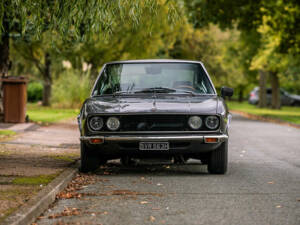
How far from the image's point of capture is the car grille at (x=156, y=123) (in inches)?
327

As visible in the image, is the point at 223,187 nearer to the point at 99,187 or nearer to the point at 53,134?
the point at 99,187

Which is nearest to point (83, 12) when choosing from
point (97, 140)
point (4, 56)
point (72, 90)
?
point (97, 140)

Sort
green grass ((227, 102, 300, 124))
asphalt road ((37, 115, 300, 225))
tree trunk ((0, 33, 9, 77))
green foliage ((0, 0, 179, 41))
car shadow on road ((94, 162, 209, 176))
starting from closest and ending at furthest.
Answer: asphalt road ((37, 115, 300, 225))
green foliage ((0, 0, 179, 41))
car shadow on road ((94, 162, 209, 176))
tree trunk ((0, 33, 9, 77))
green grass ((227, 102, 300, 124))

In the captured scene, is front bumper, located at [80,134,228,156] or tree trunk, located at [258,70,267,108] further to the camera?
tree trunk, located at [258,70,267,108]

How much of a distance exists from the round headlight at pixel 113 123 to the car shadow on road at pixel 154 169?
0.84 m

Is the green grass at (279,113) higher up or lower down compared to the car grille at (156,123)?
lower down

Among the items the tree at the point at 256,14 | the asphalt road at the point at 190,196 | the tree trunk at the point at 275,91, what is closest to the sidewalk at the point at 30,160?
the asphalt road at the point at 190,196

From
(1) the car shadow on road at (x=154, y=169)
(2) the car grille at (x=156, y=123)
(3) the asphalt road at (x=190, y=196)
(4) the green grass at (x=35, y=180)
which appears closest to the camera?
(3) the asphalt road at (x=190, y=196)

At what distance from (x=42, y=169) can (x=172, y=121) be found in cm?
195

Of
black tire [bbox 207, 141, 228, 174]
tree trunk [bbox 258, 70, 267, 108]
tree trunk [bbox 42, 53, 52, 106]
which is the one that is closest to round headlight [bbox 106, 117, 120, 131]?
black tire [bbox 207, 141, 228, 174]

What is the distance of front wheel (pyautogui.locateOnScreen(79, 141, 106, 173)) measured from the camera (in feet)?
28.0

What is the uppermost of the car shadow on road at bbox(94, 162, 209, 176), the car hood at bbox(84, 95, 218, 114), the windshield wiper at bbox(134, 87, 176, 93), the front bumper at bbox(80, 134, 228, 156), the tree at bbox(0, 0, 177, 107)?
the tree at bbox(0, 0, 177, 107)

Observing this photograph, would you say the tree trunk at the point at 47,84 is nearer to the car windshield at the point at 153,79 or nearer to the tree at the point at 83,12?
the car windshield at the point at 153,79

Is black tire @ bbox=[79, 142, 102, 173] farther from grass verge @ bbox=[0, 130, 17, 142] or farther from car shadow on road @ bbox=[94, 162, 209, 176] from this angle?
grass verge @ bbox=[0, 130, 17, 142]
